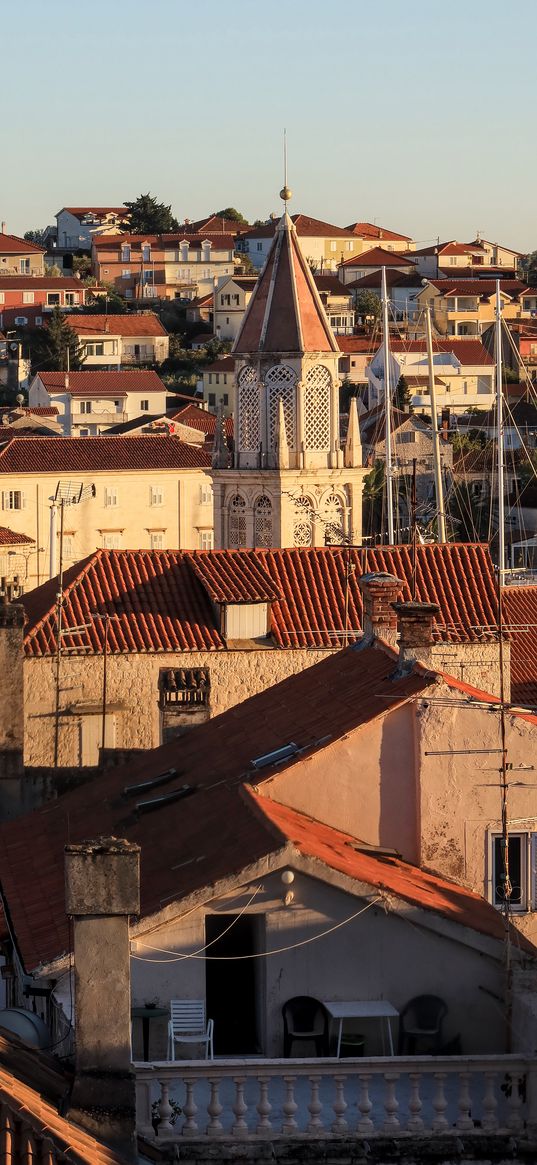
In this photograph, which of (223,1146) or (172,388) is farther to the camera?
(172,388)

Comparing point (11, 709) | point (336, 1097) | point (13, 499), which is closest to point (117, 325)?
point (13, 499)

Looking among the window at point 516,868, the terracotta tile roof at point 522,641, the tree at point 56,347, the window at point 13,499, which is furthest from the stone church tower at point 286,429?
the tree at point 56,347

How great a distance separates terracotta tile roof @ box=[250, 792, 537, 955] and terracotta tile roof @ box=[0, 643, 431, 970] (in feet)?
0.75

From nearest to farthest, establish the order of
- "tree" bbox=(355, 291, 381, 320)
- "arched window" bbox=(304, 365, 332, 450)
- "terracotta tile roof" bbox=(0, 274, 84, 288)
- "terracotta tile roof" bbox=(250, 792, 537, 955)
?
"terracotta tile roof" bbox=(250, 792, 537, 955)
"arched window" bbox=(304, 365, 332, 450)
"tree" bbox=(355, 291, 381, 320)
"terracotta tile roof" bbox=(0, 274, 84, 288)

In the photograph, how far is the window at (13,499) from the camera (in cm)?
7906

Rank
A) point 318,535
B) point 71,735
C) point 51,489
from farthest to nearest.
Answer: point 51,489
point 318,535
point 71,735

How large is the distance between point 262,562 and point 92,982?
1976 centimetres

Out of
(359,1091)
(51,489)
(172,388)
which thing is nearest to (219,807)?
(359,1091)

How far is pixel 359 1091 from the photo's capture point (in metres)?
13.2

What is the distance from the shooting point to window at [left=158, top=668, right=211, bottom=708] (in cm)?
2553

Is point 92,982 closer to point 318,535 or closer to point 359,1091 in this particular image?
point 359,1091

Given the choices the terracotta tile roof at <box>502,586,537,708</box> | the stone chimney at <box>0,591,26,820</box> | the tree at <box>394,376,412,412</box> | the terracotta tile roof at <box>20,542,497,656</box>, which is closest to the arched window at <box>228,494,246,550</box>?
the terracotta tile roof at <box>502,586,537,708</box>

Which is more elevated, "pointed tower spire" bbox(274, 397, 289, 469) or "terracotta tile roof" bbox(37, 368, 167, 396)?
"terracotta tile roof" bbox(37, 368, 167, 396)

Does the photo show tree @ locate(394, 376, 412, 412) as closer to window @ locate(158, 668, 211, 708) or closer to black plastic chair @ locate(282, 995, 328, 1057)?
window @ locate(158, 668, 211, 708)
